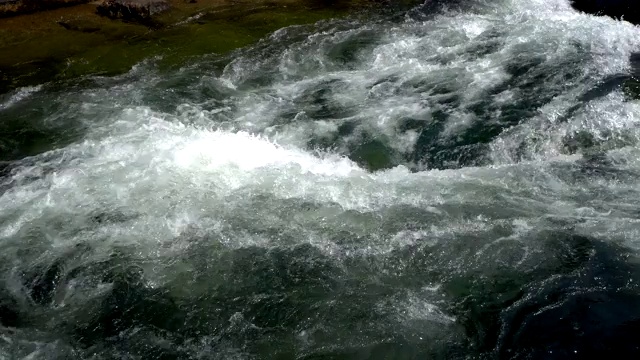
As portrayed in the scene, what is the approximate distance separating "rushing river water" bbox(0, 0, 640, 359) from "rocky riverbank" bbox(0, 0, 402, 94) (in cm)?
81

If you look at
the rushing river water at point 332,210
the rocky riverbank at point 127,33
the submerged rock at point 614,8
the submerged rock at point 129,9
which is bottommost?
the rushing river water at point 332,210

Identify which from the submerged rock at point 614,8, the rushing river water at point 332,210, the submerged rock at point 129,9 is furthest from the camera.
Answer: the submerged rock at point 129,9

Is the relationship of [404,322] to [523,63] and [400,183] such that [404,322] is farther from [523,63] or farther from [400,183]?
[523,63]

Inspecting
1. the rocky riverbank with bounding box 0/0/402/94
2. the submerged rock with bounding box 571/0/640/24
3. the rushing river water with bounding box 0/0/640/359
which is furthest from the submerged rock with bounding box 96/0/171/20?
the submerged rock with bounding box 571/0/640/24

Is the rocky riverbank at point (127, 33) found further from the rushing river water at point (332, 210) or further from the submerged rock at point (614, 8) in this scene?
the submerged rock at point (614, 8)

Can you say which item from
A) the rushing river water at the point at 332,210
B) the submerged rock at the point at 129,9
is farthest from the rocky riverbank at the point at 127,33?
the rushing river water at the point at 332,210

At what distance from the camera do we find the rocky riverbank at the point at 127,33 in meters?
9.46

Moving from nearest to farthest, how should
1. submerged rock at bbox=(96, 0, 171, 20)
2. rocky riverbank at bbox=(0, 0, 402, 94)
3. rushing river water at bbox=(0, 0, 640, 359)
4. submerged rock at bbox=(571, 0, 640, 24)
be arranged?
rushing river water at bbox=(0, 0, 640, 359)
rocky riverbank at bbox=(0, 0, 402, 94)
submerged rock at bbox=(571, 0, 640, 24)
submerged rock at bbox=(96, 0, 171, 20)

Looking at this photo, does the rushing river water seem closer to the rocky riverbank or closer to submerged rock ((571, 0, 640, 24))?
the rocky riverbank

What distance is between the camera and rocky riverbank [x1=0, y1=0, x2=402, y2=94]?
31.0 feet

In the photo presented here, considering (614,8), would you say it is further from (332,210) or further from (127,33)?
(127,33)

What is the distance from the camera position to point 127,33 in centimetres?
1055

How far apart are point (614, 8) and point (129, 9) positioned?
10478 millimetres

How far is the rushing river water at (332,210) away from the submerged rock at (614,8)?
1938 mm
